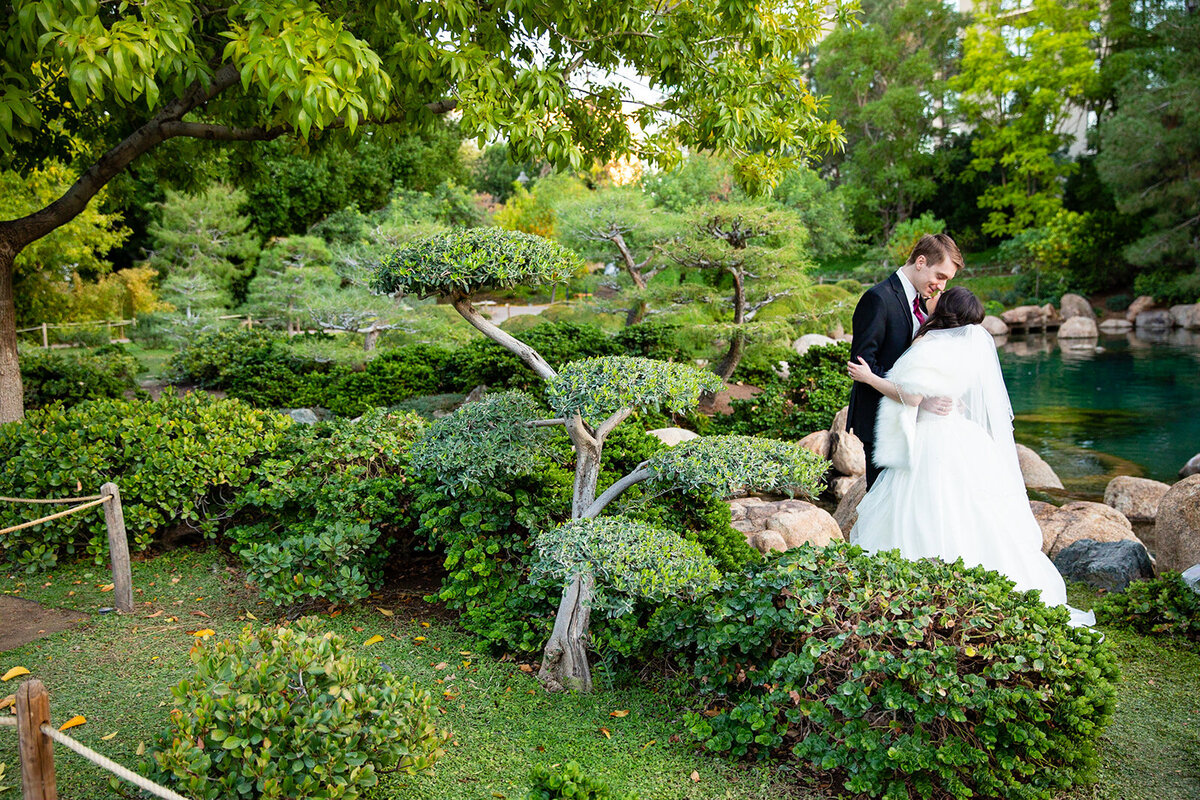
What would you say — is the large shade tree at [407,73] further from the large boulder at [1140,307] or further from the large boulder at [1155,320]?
the large boulder at [1140,307]

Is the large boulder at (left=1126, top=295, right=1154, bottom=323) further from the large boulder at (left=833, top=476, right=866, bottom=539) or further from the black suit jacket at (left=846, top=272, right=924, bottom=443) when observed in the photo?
the black suit jacket at (left=846, top=272, right=924, bottom=443)

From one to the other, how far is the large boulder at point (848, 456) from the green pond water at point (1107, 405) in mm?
2782

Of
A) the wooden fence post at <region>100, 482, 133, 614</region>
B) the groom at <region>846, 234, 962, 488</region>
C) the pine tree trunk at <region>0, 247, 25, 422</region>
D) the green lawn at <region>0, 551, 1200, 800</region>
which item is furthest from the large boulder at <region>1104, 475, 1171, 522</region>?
the pine tree trunk at <region>0, 247, 25, 422</region>

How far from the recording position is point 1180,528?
5.41 metres

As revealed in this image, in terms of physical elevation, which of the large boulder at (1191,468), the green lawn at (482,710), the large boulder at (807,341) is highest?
the large boulder at (807,341)

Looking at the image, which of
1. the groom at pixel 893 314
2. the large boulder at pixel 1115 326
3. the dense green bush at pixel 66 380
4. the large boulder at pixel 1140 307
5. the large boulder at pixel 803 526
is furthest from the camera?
the large boulder at pixel 1140 307

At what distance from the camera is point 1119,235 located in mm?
26812

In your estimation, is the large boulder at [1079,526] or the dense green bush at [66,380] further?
the dense green bush at [66,380]

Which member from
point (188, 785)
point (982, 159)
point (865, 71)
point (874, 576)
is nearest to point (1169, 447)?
point (874, 576)

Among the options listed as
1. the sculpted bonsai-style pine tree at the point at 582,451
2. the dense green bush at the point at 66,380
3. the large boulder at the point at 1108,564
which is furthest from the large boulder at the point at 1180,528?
the dense green bush at the point at 66,380

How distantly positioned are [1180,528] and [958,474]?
2377mm

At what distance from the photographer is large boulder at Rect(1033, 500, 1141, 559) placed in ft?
19.7

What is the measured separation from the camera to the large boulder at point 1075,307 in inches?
994

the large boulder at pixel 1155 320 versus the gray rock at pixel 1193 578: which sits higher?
the large boulder at pixel 1155 320
